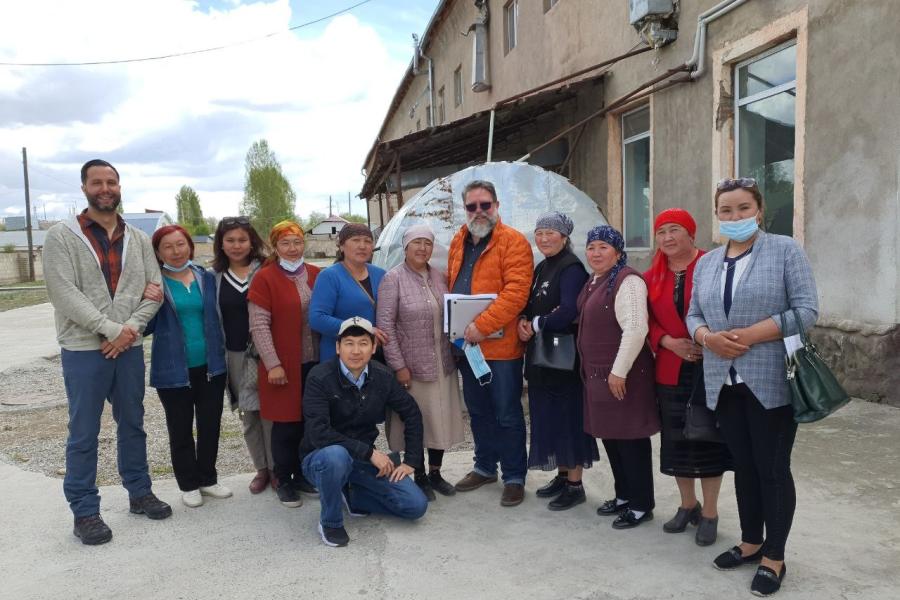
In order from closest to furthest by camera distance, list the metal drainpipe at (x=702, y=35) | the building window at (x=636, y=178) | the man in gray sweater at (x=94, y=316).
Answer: the man in gray sweater at (x=94, y=316), the metal drainpipe at (x=702, y=35), the building window at (x=636, y=178)

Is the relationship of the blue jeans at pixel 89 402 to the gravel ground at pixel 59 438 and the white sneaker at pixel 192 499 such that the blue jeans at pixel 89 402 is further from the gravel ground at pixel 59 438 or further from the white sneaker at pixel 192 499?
the gravel ground at pixel 59 438

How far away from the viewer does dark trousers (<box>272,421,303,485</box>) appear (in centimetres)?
394

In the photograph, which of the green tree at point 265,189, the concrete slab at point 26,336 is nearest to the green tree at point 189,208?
the green tree at point 265,189

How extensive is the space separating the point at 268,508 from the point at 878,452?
3850mm

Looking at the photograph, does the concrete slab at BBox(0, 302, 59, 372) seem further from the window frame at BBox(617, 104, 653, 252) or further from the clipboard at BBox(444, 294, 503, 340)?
the window frame at BBox(617, 104, 653, 252)

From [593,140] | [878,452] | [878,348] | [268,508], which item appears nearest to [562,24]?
[593,140]

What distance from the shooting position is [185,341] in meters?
3.81

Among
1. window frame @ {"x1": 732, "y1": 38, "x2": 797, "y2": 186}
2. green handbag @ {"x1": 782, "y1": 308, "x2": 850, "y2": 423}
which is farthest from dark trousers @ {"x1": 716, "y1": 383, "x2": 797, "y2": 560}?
window frame @ {"x1": 732, "y1": 38, "x2": 797, "y2": 186}

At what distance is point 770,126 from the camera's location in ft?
20.6

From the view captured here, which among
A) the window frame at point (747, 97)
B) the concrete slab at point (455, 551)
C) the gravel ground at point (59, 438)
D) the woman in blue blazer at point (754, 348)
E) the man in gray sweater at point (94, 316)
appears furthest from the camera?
the window frame at point (747, 97)

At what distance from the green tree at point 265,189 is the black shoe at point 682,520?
63.2 metres

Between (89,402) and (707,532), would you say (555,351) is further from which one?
(89,402)

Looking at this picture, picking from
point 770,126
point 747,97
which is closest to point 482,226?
point 770,126

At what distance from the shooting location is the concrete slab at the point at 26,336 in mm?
9727
